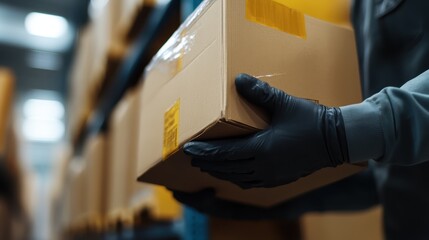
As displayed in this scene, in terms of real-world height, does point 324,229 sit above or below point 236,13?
below

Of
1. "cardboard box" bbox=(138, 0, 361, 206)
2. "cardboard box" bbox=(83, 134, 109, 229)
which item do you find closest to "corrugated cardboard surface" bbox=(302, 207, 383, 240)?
"cardboard box" bbox=(138, 0, 361, 206)

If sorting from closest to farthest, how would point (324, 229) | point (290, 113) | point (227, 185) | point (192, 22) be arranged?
point (290, 113) < point (192, 22) < point (227, 185) < point (324, 229)

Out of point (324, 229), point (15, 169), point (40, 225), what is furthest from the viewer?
point (40, 225)

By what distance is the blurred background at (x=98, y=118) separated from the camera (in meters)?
1.57

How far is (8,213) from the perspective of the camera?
13.1 ft

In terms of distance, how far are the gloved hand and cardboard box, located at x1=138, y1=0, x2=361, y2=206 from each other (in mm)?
24

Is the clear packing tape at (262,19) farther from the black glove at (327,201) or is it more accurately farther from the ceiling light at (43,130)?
the ceiling light at (43,130)

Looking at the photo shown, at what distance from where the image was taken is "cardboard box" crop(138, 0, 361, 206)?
2.41ft

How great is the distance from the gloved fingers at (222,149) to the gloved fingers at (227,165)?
0.02 meters

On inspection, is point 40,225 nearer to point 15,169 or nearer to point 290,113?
point 15,169

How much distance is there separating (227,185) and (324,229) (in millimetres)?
831

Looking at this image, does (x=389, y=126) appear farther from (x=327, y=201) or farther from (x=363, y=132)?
Answer: (x=327, y=201)

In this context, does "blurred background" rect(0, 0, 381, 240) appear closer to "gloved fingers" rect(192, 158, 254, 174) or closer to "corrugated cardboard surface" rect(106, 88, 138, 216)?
"corrugated cardboard surface" rect(106, 88, 138, 216)

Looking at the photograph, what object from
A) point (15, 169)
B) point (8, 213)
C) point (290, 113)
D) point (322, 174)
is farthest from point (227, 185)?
point (8, 213)
